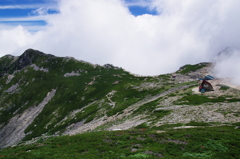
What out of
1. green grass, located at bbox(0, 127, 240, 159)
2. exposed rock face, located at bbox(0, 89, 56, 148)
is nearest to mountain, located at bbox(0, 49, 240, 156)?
exposed rock face, located at bbox(0, 89, 56, 148)

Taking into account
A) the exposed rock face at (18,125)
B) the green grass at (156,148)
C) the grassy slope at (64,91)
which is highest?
the grassy slope at (64,91)

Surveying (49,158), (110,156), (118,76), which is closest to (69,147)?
(49,158)

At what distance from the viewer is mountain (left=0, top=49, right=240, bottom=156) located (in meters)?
51.5

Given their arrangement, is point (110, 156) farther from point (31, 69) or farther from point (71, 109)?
point (31, 69)

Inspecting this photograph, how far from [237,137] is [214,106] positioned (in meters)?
27.9

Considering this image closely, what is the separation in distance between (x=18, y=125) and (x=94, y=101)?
5459 centimetres

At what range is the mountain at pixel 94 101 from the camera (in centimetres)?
5150

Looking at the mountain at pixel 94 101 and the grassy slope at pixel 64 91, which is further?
the grassy slope at pixel 64 91

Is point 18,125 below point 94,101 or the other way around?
below

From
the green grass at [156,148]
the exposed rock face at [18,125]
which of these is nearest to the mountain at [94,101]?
the exposed rock face at [18,125]

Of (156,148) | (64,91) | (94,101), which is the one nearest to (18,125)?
(64,91)

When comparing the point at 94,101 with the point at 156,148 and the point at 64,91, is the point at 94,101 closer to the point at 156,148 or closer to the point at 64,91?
the point at 64,91

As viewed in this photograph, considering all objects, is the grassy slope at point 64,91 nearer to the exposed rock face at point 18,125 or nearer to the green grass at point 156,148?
the exposed rock face at point 18,125

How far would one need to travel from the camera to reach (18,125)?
365 feet
